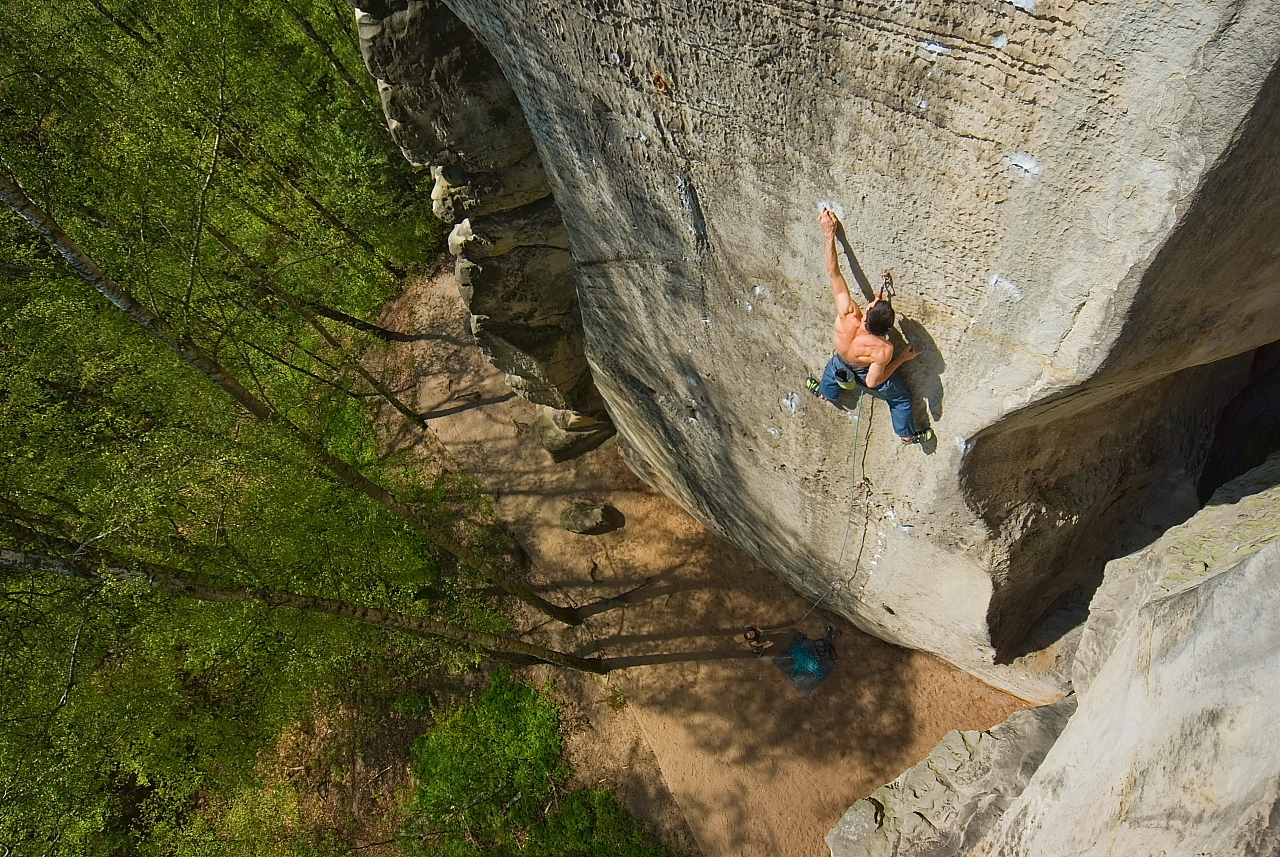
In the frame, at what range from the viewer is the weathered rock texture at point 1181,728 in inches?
95.4

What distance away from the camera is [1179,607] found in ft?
9.70

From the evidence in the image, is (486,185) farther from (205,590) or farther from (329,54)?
(329,54)

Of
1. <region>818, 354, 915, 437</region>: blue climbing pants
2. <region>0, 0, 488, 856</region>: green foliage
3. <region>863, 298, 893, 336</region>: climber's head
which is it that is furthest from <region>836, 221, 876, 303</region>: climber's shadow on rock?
<region>0, 0, 488, 856</region>: green foliage

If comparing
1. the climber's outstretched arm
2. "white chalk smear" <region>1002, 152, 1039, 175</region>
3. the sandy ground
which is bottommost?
the sandy ground

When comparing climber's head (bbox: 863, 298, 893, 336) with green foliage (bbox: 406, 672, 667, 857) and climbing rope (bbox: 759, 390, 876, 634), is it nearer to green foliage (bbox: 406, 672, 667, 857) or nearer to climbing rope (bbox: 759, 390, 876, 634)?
climbing rope (bbox: 759, 390, 876, 634)

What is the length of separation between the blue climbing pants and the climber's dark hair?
1.09 ft

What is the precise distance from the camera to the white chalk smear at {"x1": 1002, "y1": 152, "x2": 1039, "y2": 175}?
2.58 meters

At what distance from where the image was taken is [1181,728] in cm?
266

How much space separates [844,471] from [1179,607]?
6.36 feet

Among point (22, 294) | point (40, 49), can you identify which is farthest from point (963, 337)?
point (40, 49)

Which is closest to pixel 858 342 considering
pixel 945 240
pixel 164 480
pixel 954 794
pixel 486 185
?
pixel 945 240

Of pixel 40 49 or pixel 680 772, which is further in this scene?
pixel 680 772

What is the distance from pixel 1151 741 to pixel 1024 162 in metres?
2.18

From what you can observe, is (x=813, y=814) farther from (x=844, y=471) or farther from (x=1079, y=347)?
(x=1079, y=347)
